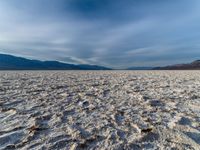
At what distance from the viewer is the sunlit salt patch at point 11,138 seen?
2863 millimetres

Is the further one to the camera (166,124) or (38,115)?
(38,115)

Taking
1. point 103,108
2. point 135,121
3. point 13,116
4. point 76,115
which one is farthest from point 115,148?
point 13,116

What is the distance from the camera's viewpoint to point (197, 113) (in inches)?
178

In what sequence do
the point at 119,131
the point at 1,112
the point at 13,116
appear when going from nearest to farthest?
the point at 119,131 < the point at 13,116 < the point at 1,112

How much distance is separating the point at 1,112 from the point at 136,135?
3.55 metres

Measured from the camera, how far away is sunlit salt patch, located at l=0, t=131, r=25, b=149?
286 centimetres

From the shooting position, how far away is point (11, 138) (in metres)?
3.04

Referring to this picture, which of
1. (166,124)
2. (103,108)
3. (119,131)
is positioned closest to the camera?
(119,131)

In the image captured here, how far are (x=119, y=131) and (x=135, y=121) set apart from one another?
70cm

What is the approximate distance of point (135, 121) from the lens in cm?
394

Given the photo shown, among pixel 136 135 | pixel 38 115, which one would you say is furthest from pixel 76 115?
pixel 136 135

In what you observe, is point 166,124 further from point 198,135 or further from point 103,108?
point 103,108

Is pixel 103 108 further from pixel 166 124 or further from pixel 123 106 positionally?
pixel 166 124

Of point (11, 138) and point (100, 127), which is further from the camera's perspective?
point (100, 127)
